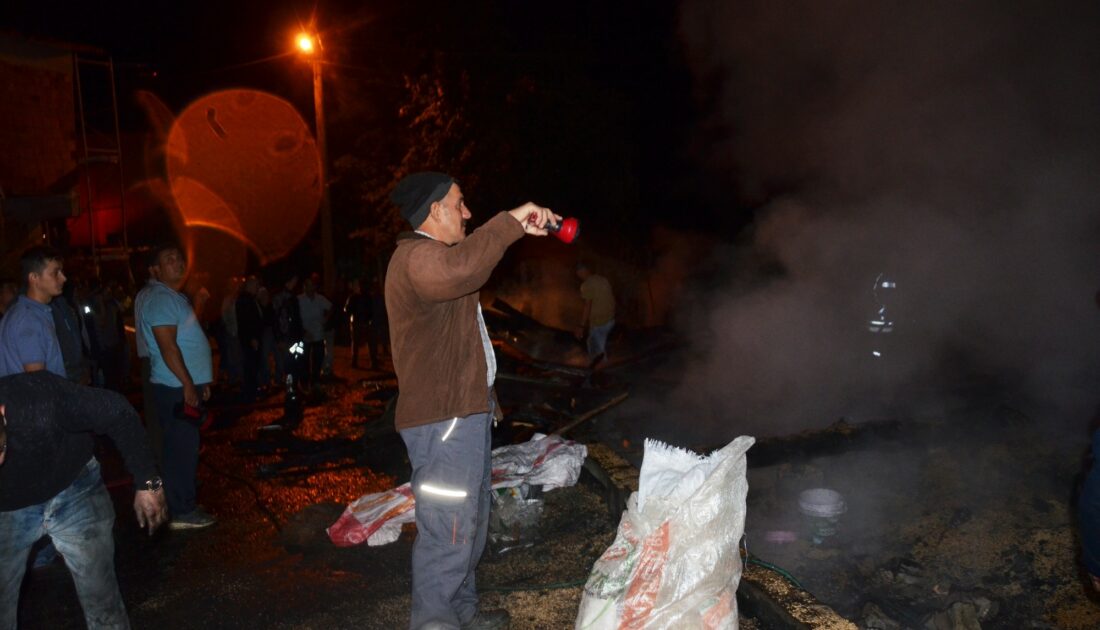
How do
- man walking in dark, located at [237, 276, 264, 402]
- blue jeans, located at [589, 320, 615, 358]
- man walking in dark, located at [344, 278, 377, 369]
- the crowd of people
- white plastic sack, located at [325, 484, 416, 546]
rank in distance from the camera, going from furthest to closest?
man walking in dark, located at [344, 278, 377, 369], blue jeans, located at [589, 320, 615, 358], man walking in dark, located at [237, 276, 264, 402], white plastic sack, located at [325, 484, 416, 546], the crowd of people

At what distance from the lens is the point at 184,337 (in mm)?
4484

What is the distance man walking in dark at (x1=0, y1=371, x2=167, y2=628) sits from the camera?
2.44 meters

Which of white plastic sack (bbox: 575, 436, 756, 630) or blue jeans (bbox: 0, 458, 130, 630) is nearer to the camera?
white plastic sack (bbox: 575, 436, 756, 630)

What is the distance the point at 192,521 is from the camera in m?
4.54

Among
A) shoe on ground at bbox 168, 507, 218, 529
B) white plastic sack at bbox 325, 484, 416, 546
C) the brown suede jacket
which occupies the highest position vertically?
the brown suede jacket

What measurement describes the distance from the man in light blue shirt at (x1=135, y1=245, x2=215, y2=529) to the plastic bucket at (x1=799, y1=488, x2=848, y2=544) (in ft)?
13.5

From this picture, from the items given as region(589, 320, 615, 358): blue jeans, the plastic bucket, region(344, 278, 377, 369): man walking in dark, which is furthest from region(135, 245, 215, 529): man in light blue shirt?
region(344, 278, 377, 369): man walking in dark

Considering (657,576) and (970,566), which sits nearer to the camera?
(657,576)

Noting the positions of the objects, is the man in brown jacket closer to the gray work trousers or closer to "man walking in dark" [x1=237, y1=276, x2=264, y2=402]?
the gray work trousers

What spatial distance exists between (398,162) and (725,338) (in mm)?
8722

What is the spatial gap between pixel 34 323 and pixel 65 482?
1254mm

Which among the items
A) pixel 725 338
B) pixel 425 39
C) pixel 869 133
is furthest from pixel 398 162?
pixel 869 133

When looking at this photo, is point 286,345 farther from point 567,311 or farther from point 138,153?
point 138,153

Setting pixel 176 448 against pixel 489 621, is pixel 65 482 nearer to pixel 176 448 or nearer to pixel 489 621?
pixel 489 621
